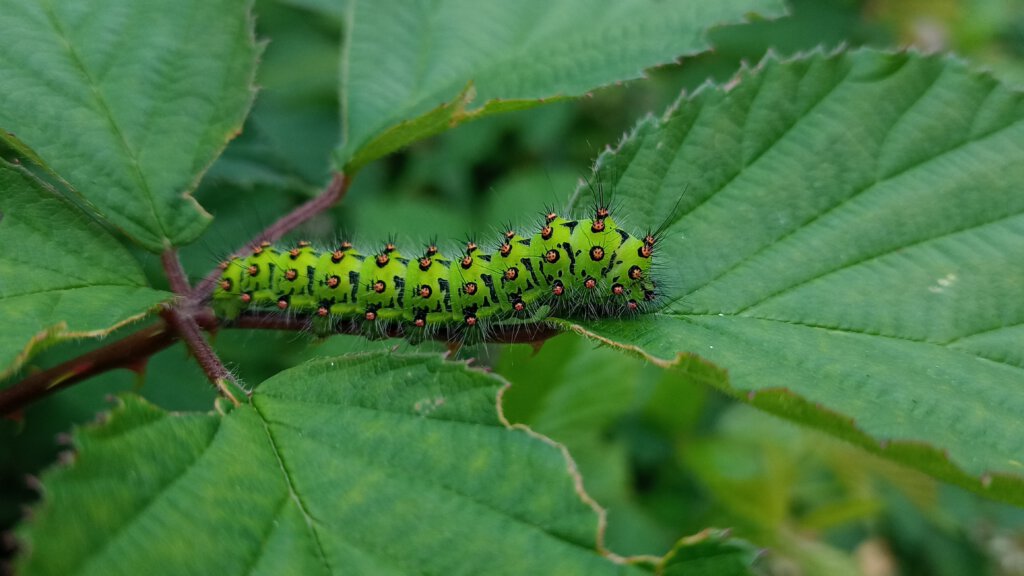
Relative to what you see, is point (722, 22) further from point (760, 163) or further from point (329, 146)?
point (329, 146)

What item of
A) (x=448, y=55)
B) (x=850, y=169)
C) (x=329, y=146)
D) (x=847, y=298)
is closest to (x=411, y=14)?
(x=448, y=55)

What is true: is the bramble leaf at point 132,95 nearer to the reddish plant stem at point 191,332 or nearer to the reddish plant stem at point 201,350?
the reddish plant stem at point 191,332

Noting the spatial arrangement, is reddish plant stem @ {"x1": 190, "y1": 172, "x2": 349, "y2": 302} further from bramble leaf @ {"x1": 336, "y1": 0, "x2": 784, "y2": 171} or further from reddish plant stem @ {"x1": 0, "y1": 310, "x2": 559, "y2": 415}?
reddish plant stem @ {"x1": 0, "y1": 310, "x2": 559, "y2": 415}

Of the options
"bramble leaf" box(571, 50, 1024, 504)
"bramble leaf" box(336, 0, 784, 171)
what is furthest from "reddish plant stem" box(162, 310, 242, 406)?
"bramble leaf" box(571, 50, 1024, 504)

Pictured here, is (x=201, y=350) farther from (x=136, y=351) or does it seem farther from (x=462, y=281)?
(x=462, y=281)

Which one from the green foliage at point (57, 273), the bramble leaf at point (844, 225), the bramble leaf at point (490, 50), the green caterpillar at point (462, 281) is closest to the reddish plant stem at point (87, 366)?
the green foliage at point (57, 273)

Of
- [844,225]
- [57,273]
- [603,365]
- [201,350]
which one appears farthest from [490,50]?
[603,365]
